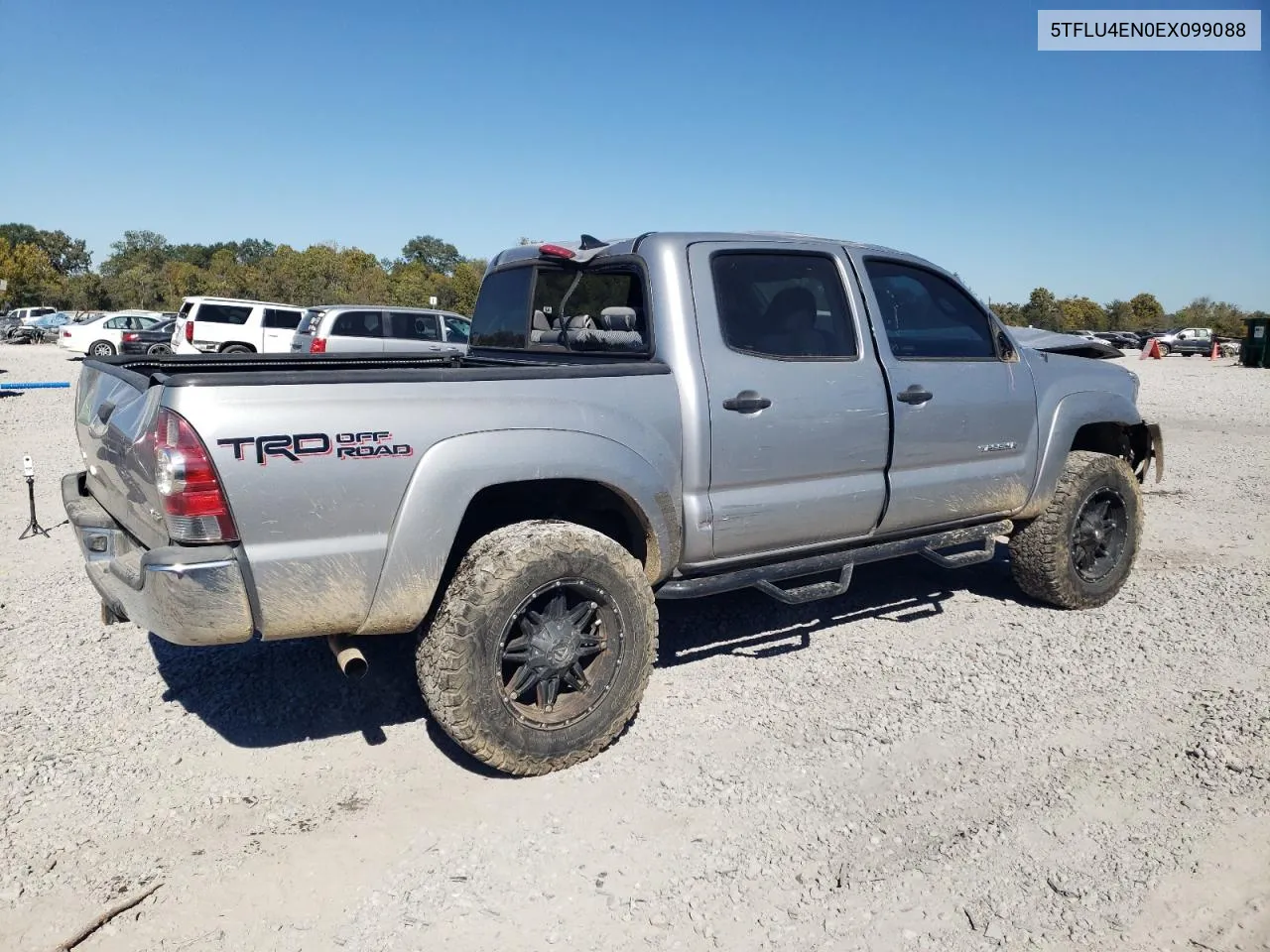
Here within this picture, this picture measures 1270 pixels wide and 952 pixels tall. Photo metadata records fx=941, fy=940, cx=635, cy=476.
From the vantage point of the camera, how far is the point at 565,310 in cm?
466

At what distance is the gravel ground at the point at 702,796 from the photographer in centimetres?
264

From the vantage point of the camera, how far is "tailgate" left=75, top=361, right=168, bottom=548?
2916mm

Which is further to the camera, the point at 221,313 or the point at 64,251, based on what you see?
the point at 64,251

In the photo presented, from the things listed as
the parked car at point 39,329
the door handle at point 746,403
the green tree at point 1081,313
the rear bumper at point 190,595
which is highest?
the green tree at point 1081,313

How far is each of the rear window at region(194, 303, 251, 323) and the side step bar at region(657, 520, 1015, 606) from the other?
2029cm

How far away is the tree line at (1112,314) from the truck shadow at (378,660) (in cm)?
7069

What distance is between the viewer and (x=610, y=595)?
344 centimetres

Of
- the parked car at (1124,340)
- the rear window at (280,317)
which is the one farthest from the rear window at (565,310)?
the parked car at (1124,340)

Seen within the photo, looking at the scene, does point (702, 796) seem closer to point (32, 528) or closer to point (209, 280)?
point (32, 528)

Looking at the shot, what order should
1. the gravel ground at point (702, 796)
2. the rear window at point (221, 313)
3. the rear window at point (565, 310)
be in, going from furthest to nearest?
the rear window at point (221, 313), the rear window at point (565, 310), the gravel ground at point (702, 796)

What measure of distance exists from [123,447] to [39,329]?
45.6m

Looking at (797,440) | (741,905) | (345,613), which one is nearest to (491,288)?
(797,440)

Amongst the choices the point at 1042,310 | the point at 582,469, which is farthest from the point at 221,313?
the point at 1042,310

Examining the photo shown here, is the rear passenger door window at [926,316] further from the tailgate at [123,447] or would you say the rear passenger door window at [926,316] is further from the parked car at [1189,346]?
the parked car at [1189,346]
